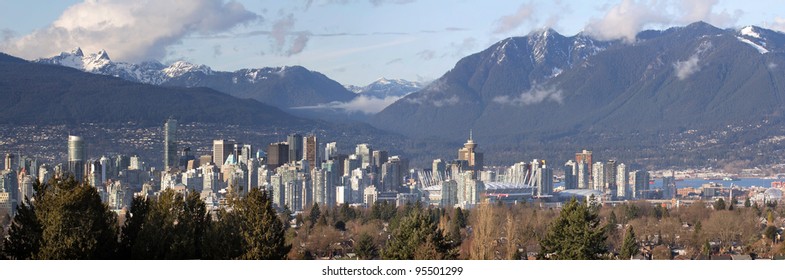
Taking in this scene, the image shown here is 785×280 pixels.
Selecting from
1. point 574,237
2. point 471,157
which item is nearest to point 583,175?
point 471,157

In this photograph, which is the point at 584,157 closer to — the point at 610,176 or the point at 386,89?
the point at 610,176

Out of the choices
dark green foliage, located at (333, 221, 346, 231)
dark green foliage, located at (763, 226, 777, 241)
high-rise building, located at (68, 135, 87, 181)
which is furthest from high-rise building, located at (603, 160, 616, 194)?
dark green foliage, located at (763, 226, 777, 241)

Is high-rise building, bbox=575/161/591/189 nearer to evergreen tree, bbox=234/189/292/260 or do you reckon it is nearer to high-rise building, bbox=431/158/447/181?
high-rise building, bbox=431/158/447/181

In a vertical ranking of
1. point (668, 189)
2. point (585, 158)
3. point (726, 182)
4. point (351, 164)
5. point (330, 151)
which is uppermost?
point (330, 151)

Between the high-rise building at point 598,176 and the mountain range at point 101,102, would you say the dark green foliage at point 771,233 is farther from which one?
the mountain range at point 101,102

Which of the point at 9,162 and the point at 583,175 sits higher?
the point at 9,162

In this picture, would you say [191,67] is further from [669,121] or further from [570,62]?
[669,121]

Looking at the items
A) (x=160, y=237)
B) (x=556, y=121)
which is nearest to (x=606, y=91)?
(x=556, y=121)
